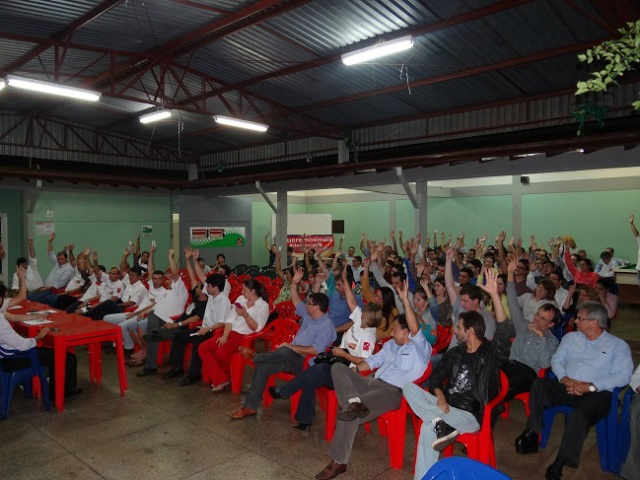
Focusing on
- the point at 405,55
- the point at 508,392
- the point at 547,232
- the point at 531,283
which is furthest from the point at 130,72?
the point at 547,232

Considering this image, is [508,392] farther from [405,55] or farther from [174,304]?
[405,55]

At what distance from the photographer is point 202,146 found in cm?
1652

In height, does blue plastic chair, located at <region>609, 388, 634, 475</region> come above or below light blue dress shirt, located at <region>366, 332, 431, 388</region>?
below

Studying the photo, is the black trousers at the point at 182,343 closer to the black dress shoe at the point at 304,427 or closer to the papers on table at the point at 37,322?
the papers on table at the point at 37,322

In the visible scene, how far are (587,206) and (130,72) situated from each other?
12057 mm

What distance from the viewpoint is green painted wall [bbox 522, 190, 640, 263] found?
41.6ft

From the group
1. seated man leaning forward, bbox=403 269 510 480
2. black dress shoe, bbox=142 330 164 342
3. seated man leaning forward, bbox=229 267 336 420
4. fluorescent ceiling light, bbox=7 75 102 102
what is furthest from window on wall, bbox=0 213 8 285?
seated man leaning forward, bbox=403 269 510 480

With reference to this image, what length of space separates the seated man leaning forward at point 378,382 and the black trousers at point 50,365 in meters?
2.97

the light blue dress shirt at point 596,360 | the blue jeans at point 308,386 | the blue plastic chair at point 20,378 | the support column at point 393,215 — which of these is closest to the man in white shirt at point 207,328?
the blue plastic chair at point 20,378

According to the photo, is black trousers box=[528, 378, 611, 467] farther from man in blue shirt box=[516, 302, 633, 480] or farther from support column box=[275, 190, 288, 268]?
support column box=[275, 190, 288, 268]

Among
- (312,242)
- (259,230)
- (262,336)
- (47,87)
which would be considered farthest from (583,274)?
(259,230)

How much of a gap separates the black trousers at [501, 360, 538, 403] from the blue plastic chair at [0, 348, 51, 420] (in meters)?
4.36

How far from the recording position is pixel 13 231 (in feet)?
44.6

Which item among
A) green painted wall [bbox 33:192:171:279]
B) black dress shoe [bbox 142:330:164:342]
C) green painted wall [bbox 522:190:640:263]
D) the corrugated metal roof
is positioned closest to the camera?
black dress shoe [bbox 142:330:164:342]
